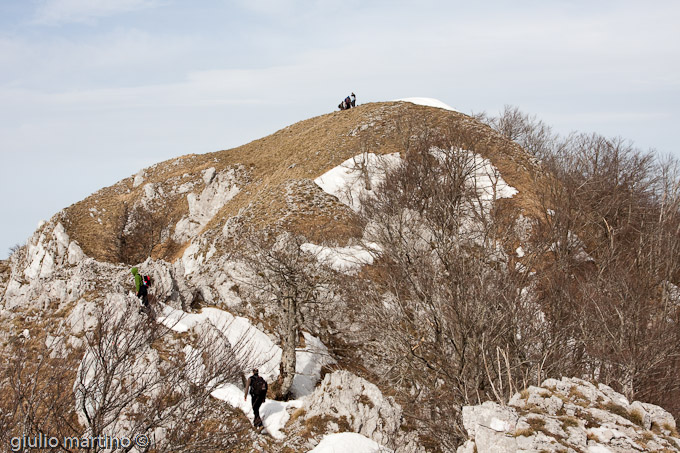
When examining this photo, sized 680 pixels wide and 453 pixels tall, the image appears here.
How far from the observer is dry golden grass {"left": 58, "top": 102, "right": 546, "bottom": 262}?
120 ft

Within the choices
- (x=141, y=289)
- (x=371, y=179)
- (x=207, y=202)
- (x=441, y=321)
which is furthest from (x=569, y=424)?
(x=207, y=202)

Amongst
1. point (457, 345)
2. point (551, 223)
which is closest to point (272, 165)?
point (551, 223)

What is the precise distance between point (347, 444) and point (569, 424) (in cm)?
768

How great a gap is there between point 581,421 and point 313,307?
16.2 m

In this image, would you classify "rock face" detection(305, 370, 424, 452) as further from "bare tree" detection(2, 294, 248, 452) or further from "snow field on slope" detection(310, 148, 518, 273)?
"snow field on slope" detection(310, 148, 518, 273)

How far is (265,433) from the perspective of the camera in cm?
1642

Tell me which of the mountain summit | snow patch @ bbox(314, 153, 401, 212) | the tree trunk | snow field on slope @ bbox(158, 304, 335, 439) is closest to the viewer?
the mountain summit

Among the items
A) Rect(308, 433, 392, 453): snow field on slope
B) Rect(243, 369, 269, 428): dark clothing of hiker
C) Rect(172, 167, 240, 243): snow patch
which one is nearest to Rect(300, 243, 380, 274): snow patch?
Rect(243, 369, 269, 428): dark clothing of hiker

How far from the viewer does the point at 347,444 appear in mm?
15062

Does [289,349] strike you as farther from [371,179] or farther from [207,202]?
[207,202]

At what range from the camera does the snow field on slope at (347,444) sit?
14.8 meters

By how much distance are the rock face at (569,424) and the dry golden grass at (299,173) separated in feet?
70.8

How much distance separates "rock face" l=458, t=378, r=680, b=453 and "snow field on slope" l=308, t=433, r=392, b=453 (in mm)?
5403

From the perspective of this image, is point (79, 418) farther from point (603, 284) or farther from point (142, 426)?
point (603, 284)
